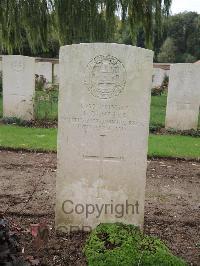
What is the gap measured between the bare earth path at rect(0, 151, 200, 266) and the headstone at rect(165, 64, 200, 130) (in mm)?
3426

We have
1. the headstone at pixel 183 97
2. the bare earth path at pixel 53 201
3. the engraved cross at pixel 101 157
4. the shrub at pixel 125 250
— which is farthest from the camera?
the headstone at pixel 183 97

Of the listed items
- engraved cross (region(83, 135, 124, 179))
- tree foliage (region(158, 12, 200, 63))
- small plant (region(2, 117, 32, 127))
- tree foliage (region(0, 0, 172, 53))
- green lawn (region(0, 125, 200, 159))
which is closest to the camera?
engraved cross (region(83, 135, 124, 179))

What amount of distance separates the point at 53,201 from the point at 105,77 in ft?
6.27

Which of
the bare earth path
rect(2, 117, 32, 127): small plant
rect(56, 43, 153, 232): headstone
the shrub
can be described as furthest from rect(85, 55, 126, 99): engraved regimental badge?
rect(2, 117, 32, 127): small plant

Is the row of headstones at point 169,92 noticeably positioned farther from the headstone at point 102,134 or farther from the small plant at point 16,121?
the headstone at point 102,134

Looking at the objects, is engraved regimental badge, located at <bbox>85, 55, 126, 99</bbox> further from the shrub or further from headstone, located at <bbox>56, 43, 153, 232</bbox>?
the shrub

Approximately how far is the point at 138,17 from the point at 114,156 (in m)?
2.22

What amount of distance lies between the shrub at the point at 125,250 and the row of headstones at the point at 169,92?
7212 mm

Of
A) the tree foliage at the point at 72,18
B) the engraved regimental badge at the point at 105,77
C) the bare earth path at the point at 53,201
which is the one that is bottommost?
the bare earth path at the point at 53,201


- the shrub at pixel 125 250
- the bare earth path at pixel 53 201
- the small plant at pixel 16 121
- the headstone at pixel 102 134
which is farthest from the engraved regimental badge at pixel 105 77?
the small plant at pixel 16 121

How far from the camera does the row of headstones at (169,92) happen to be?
10203 millimetres

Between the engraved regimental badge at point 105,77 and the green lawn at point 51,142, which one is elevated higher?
the engraved regimental badge at point 105,77

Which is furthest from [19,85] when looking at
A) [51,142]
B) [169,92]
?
[169,92]

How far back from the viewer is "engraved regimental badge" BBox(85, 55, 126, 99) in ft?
12.0
